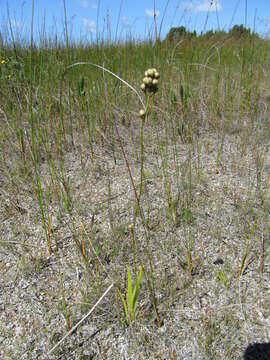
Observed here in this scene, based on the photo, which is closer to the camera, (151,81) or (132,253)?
(151,81)

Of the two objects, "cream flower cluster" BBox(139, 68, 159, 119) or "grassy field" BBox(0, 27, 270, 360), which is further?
"grassy field" BBox(0, 27, 270, 360)

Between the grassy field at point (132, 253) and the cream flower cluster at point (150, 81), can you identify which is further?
the grassy field at point (132, 253)

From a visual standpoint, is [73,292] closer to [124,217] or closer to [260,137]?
[124,217]

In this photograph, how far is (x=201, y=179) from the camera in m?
1.51

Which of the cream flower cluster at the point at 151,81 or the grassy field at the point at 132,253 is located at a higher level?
the cream flower cluster at the point at 151,81

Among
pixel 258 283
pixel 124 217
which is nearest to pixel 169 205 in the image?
pixel 124 217

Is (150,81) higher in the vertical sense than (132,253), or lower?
higher

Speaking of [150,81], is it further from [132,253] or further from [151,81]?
[132,253]

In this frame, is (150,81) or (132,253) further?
(132,253)

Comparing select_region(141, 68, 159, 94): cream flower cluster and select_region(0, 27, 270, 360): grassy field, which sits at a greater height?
select_region(141, 68, 159, 94): cream flower cluster

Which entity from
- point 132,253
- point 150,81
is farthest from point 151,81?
point 132,253

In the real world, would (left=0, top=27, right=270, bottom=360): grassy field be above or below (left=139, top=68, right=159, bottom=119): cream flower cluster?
below

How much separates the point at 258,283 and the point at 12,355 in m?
0.82

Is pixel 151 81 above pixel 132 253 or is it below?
above
